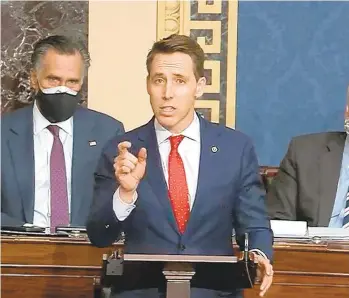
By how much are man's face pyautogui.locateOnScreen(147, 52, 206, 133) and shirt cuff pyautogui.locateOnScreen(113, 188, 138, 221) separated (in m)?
0.34

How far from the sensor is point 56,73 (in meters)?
3.93

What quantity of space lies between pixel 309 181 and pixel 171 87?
4.57 ft

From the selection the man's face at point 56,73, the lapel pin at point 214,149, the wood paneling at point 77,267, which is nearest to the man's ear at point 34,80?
the man's face at point 56,73

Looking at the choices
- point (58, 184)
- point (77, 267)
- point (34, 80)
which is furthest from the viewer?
point (34, 80)

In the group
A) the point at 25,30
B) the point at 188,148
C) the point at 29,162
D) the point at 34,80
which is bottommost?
the point at 29,162

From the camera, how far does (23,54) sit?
449 cm

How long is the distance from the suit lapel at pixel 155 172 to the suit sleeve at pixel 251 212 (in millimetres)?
203

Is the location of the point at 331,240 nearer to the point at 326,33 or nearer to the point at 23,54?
the point at 326,33

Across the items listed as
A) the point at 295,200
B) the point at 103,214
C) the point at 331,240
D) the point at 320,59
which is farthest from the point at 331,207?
the point at 103,214

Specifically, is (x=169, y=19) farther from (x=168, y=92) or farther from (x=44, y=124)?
(x=168, y=92)

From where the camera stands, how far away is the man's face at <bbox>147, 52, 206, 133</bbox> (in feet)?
8.68

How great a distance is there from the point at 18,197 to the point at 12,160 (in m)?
0.20

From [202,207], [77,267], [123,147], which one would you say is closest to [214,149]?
[202,207]

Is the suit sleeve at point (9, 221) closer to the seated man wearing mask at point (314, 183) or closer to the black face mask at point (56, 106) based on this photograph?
the black face mask at point (56, 106)
